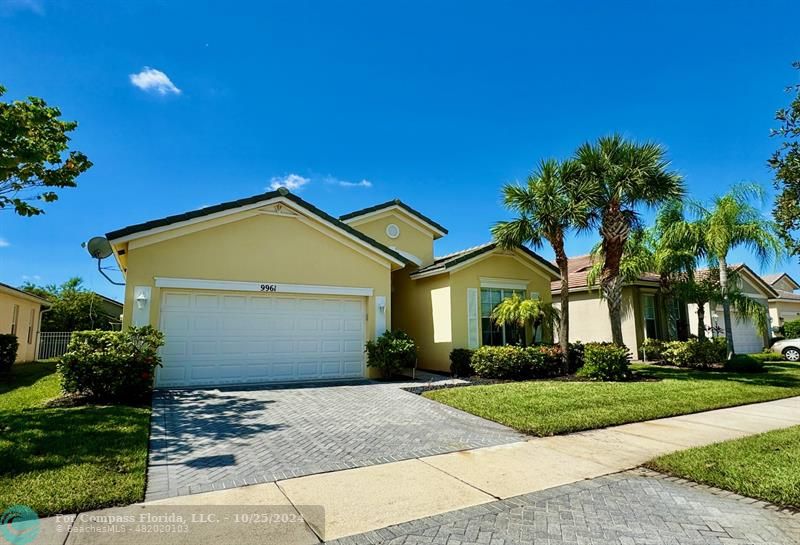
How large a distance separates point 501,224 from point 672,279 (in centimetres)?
883

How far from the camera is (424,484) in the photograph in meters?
4.92

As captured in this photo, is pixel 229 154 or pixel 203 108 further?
pixel 229 154

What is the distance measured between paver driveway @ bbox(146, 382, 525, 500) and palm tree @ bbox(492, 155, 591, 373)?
22.9ft

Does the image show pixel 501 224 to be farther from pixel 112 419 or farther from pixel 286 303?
pixel 112 419

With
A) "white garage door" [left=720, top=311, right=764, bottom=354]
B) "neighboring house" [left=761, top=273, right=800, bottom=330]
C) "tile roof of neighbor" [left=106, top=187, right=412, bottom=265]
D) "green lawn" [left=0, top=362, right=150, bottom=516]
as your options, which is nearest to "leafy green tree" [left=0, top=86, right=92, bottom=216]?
"tile roof of neighbor" [left=106, top=187, right=412, bottom=265]

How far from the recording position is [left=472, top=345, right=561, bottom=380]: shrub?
44.5 ft

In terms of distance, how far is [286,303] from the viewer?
12.7 meters

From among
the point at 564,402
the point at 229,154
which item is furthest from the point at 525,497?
the point at 229,154

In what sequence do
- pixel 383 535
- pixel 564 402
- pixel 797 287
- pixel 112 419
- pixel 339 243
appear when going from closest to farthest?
pixel 383 535, pixel 112 419, pixel 564 402, pixel 339 243, pixel 797 287

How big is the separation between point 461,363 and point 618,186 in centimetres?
779

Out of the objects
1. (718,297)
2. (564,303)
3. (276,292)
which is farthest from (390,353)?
(718,297)

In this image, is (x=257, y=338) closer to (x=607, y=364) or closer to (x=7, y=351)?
(x=607, y=364)

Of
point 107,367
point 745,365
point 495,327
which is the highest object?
point 495,327

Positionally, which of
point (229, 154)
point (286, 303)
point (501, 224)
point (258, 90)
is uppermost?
point (258, 90)
